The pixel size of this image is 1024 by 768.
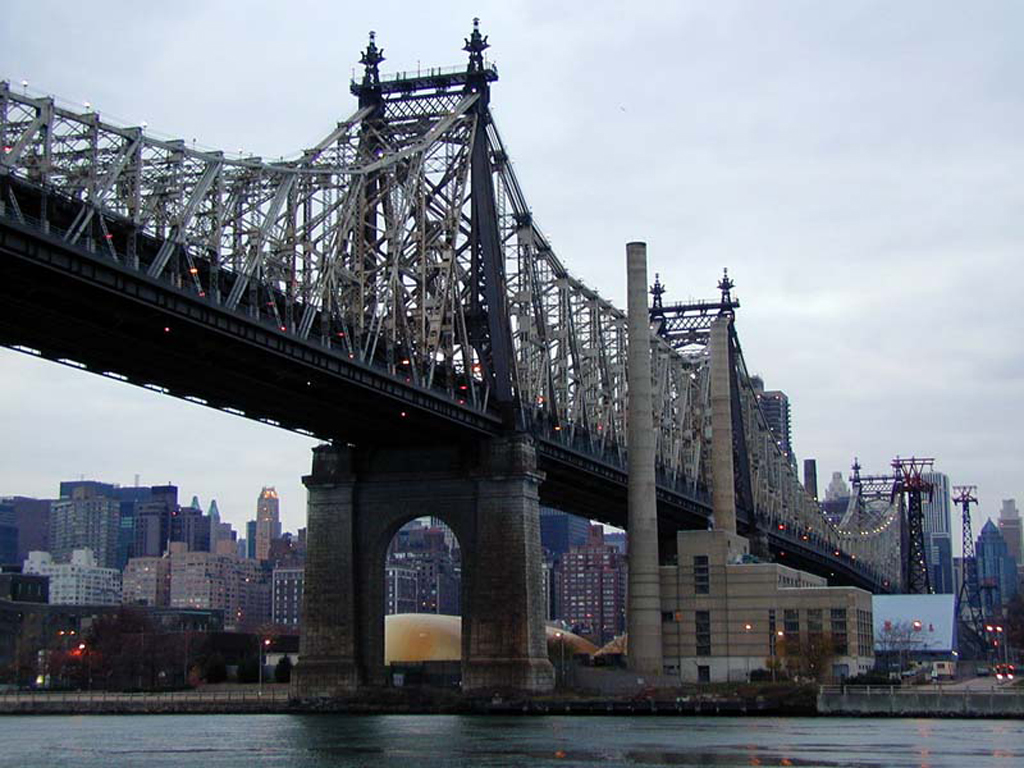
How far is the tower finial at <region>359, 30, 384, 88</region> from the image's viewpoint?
101625mm

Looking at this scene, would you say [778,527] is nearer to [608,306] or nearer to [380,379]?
[608,306]

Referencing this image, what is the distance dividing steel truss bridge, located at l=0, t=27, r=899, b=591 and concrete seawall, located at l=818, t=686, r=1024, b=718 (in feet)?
72.1

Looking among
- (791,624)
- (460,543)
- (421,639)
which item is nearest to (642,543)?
(791,624)

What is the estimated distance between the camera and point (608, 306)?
12412 cm

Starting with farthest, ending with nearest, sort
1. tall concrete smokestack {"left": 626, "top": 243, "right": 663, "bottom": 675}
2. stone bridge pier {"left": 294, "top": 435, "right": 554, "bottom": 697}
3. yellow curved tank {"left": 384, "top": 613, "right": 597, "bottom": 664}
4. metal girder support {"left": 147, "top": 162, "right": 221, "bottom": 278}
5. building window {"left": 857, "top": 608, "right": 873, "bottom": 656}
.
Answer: yellow curved tank {"left": 384, "top": 613, "right": 597, "bottom": 664}
building window {"left": 857, "top": 608, "right": 873, "bottom": 656}
tall concrete smokestack {"left": 626, "top": 243, "right": 663, "bottom": 675}
stone bridge pier {"left": 294, "top": 435, "right": 554, "bottom": 697}
metal girder support {"left": 147, "top": 162, "right": 221, "bottom": 278}

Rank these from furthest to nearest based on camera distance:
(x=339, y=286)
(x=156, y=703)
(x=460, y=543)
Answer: (x=156, y=703)
(x=460, y=543)
(x=339, y=286)

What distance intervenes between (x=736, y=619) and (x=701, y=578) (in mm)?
3432

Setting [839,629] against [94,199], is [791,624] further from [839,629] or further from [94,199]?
[94,199]

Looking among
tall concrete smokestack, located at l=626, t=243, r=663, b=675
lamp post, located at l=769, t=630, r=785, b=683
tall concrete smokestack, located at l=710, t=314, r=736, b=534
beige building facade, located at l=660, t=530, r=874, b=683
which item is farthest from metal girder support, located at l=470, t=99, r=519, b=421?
tall concrete smokestack, located at l=710, t=314, r=736, b=534

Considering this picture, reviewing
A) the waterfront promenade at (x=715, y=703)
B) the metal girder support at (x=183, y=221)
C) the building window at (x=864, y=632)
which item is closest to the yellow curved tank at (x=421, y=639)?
the waterfront promenade at (x=715, y=703)

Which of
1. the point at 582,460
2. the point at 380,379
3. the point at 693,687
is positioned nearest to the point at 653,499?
the point at 582,460

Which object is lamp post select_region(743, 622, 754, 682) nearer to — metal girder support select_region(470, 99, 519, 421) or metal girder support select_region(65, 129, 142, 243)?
metal girder support select_region(470, 99, 519, 421)

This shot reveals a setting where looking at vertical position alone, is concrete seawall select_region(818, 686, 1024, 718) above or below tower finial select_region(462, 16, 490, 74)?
below

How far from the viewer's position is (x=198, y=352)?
242 ft
